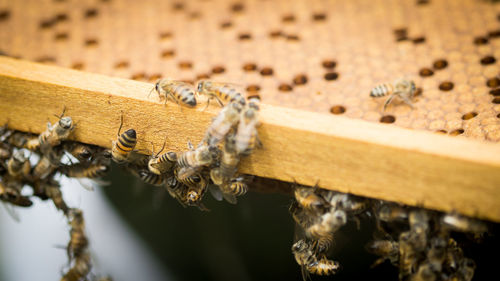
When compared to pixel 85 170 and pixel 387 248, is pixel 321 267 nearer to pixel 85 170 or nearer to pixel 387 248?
pixel 387 248

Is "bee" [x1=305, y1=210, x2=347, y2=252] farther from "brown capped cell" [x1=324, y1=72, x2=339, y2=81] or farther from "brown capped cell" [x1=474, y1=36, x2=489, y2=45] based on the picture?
"brown capped cell" [x1=474, y1=36, x2=489, y2=45]

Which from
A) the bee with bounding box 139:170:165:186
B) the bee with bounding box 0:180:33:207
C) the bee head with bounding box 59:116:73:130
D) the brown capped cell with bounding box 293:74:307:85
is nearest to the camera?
the bee head with bounding box 59:116:73:130

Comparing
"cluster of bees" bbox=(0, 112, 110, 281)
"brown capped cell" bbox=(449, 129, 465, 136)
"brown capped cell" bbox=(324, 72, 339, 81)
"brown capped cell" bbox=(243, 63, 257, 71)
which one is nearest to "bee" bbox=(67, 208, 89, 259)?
"cluster of bees" bbox=(0, 112, 110, 281)

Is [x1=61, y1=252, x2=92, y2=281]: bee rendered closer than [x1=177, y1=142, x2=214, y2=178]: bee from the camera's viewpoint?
No

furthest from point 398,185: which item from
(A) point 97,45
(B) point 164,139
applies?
(A) point 97,45

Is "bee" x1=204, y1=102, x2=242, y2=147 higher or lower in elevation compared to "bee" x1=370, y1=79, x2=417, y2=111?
higher

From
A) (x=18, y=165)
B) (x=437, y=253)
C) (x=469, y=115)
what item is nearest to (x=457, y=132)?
(x=469, y=115)

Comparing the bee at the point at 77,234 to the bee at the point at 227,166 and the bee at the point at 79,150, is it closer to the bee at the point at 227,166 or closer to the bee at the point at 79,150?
the bee at the point at 79,150
